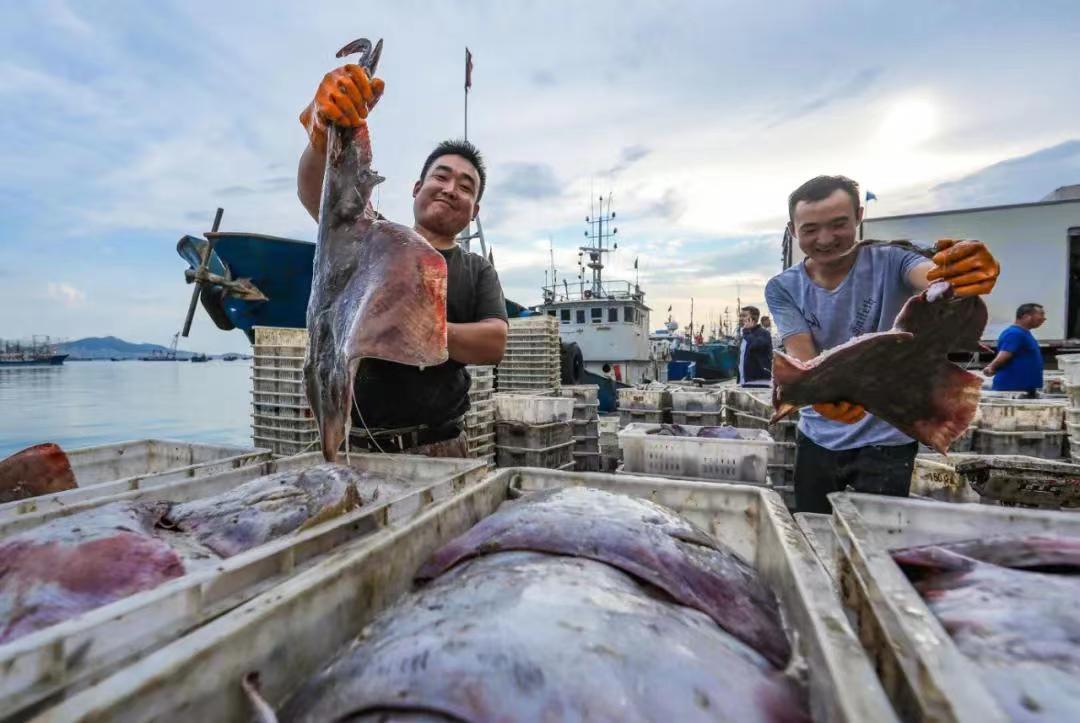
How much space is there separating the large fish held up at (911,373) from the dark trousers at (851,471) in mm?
433

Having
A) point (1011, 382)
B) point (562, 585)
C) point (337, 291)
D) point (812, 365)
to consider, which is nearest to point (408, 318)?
point (337, 291)

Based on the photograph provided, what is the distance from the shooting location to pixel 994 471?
2332mm

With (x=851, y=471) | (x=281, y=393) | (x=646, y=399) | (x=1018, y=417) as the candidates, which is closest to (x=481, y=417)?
(x=281, y=393)

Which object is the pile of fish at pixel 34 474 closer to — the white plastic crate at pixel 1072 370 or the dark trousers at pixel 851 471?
the dark trousers at pixel 851 471

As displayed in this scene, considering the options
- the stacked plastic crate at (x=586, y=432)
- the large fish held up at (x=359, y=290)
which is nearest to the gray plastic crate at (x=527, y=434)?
the stacked plastic crate at (x=586, y=432)

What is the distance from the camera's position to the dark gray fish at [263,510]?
146 centimetres

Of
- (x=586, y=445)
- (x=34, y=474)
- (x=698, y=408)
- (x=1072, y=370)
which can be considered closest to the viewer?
(x=34, y=474)

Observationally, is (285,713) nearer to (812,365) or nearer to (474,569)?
(474,569)

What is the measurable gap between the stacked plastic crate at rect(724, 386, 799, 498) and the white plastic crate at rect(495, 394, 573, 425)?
7.18 ft

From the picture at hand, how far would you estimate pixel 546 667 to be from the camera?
790 mm

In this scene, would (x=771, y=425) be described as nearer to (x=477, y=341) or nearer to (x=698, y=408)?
(x=698, y=408)

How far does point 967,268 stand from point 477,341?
2043 mm

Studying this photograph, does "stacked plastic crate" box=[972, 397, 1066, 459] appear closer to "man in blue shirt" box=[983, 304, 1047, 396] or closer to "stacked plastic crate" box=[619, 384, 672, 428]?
"man in blue shirt" box=[983, 304, 1047, 396]

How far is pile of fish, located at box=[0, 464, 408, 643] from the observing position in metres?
1.13
